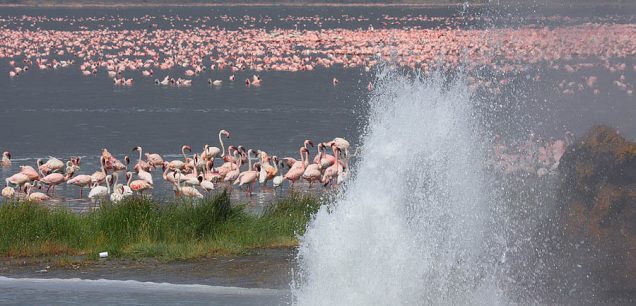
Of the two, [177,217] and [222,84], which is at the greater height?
[177,217]

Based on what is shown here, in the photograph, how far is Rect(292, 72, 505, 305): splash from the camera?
46.2ft

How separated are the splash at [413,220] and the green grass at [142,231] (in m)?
2.64

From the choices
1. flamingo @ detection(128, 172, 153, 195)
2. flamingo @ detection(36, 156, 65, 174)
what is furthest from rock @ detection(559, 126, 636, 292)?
flamingo @ detection(36, 156, 65, 174)

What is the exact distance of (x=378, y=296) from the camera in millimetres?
13930

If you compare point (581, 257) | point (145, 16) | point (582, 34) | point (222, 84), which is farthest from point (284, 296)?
point (145, 16)

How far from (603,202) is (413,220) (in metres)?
1.98

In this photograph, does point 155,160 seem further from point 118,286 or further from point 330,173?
point 118,286

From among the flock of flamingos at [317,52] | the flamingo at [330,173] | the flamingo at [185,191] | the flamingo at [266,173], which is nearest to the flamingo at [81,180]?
the flamingo at [185,191]

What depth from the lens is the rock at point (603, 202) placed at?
14.3m

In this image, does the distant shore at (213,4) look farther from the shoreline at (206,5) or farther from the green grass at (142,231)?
the green grass at (142,231)

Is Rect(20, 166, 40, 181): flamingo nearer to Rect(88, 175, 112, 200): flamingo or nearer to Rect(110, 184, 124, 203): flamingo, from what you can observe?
Rect(88, 175, 112, 200): flamingo

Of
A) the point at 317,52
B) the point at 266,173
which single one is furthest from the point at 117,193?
the point at 317,52

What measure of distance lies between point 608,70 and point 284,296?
14.4 feet

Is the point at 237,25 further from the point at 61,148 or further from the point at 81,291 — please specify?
the point at 81,291
